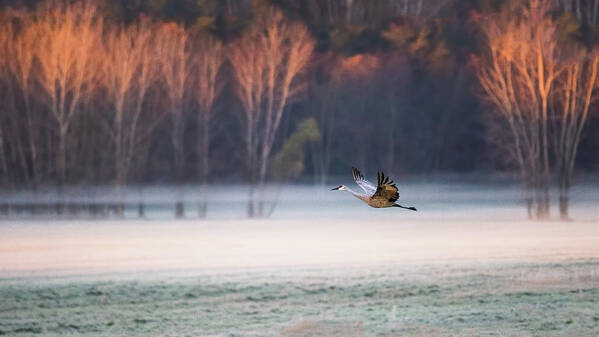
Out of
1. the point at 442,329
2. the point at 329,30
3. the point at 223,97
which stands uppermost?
the point at 329,30

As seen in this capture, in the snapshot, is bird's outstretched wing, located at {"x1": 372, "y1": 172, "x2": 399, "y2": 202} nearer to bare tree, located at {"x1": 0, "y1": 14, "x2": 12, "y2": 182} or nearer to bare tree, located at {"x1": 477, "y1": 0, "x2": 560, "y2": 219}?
bare tree, located at {"x1": 477, "y1": 0, "x2": 560, "y2": 219}

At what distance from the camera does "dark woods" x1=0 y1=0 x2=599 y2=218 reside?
971 inches

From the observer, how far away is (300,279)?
1362cm

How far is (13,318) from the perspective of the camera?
35.8ft

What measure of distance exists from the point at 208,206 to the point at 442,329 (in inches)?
756

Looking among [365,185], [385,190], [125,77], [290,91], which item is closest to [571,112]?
[125,77]

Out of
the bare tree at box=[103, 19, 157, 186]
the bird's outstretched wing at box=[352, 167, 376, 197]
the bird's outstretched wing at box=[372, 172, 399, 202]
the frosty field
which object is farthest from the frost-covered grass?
the bare tree at box=[103, 19, 157, 186]

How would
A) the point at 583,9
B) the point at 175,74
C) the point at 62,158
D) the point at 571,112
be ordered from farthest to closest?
the point at 583,9 < the point at 175,74 < the point at 62,158 < the point at 571,112

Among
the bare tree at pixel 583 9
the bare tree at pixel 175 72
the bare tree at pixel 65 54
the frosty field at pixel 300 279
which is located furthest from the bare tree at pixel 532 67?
the bare tree at pixel 583 9

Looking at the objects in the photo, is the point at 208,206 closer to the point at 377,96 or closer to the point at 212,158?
the point at 212,158

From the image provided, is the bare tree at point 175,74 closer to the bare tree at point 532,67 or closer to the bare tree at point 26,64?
the bare tree at point 26,64

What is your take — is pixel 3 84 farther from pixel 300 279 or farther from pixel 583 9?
pixel 583 9

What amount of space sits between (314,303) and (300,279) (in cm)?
155

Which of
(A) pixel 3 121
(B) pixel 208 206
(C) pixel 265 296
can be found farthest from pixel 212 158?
(C) pixel 265 296
